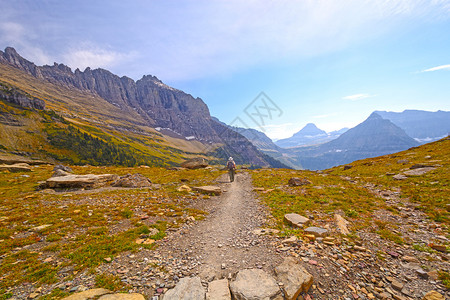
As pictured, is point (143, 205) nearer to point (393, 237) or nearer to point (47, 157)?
point (393, 237)

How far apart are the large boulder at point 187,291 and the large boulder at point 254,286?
1406mm

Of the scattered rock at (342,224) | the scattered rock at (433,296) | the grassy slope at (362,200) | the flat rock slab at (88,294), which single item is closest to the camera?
the flat rock slab at (88,294)

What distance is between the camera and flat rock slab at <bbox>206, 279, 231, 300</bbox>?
7.02 m

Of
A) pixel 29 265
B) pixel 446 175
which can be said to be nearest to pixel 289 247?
pixel 29 265

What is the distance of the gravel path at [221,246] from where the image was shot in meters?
9.02

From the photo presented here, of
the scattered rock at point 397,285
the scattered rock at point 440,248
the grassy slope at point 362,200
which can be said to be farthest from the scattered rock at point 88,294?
the scattered rock at point 440,248

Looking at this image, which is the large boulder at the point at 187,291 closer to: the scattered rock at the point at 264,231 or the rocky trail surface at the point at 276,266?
A: the rocky trail surface at the point at 276,266

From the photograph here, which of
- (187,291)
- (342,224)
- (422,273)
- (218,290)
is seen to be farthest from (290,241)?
(187,291)

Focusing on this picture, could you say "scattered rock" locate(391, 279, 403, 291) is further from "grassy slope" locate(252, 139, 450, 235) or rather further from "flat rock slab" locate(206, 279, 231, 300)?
"flat rock slab" locate(206, 279, 231, 300)

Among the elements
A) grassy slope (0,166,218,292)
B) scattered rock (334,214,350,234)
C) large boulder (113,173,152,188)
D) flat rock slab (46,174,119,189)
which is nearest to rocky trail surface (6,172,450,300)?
scattered rock (334,214,350,234)

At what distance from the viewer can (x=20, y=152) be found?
164 metres

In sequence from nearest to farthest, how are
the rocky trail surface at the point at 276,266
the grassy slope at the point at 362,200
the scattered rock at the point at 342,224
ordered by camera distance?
1. the rocky trail surface at the point at 276,266
2. the scattered rock at the point at 342,224
3. the grassy slope at the point at 362,200

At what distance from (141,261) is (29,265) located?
5607 mm

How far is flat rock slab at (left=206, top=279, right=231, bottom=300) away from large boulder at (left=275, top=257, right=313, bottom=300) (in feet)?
7.88
